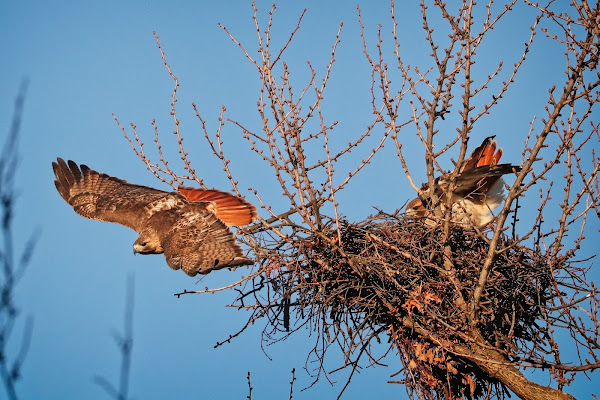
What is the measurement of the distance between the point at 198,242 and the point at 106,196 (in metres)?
1.88

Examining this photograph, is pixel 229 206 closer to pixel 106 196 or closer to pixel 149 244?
pixel 149 244

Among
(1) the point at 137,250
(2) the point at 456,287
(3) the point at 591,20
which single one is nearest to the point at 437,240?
(2) the point at 456,287

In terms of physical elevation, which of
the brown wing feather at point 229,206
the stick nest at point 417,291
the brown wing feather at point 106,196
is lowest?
the stick nest at point 417,291

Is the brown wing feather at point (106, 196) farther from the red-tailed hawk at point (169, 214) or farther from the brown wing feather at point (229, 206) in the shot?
the brown wing feather at point (229, 206)

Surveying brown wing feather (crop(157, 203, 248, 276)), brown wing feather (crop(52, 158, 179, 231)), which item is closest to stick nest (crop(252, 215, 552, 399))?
brown wing feather (crop(157, 203, 248, 276))

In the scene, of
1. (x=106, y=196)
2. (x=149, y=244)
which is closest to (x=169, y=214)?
(x=149, y=244)

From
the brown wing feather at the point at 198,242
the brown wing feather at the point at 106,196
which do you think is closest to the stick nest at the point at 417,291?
the brown wing feather at the point at 198,242

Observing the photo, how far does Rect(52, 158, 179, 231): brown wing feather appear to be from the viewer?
25.2ft

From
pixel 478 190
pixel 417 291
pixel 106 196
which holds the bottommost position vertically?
pixel 417 291

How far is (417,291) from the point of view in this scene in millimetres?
5621

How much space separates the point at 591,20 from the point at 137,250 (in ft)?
16.3

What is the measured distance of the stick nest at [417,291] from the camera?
558 centimetres

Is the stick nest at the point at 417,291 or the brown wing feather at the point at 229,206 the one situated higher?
the brown wing feather at the point at 229,206

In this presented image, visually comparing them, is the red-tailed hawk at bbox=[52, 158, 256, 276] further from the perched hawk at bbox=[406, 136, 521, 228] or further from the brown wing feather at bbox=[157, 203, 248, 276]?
the perched hawk at bbox=[406, 136, 521, 228]
